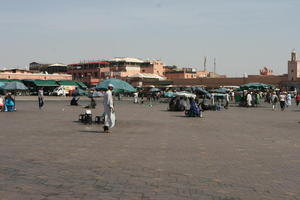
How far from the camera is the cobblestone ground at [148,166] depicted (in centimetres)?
537

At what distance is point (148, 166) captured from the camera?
714cm

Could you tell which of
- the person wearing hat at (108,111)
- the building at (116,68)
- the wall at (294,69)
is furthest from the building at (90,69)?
the person wearing hat at (108,111)

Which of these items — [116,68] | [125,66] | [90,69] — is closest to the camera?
[116,68]

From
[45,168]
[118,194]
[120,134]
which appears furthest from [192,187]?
[120,134]

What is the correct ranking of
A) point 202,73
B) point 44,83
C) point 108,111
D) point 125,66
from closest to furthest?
point 108,111 < point 44,83 < point 125,66 < point 202,73

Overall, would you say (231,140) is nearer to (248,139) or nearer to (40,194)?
(248,139)

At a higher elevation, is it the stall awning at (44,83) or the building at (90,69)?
the building at (90,69)

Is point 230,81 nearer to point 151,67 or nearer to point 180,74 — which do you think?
point 180,74

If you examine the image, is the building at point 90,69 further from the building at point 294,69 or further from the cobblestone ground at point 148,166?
the cobblestone ground at point 148,166

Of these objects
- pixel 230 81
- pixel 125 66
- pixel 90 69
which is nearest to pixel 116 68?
pixel 125 66

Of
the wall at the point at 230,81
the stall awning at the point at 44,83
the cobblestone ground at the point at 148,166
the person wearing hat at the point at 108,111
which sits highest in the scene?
the wall at the point at 230,81

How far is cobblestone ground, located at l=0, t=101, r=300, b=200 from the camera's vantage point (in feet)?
17.6

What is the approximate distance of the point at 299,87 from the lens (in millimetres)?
69250

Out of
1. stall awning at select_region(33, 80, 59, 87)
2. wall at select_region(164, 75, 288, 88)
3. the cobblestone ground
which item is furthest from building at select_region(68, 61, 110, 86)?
the cobblestone ground
